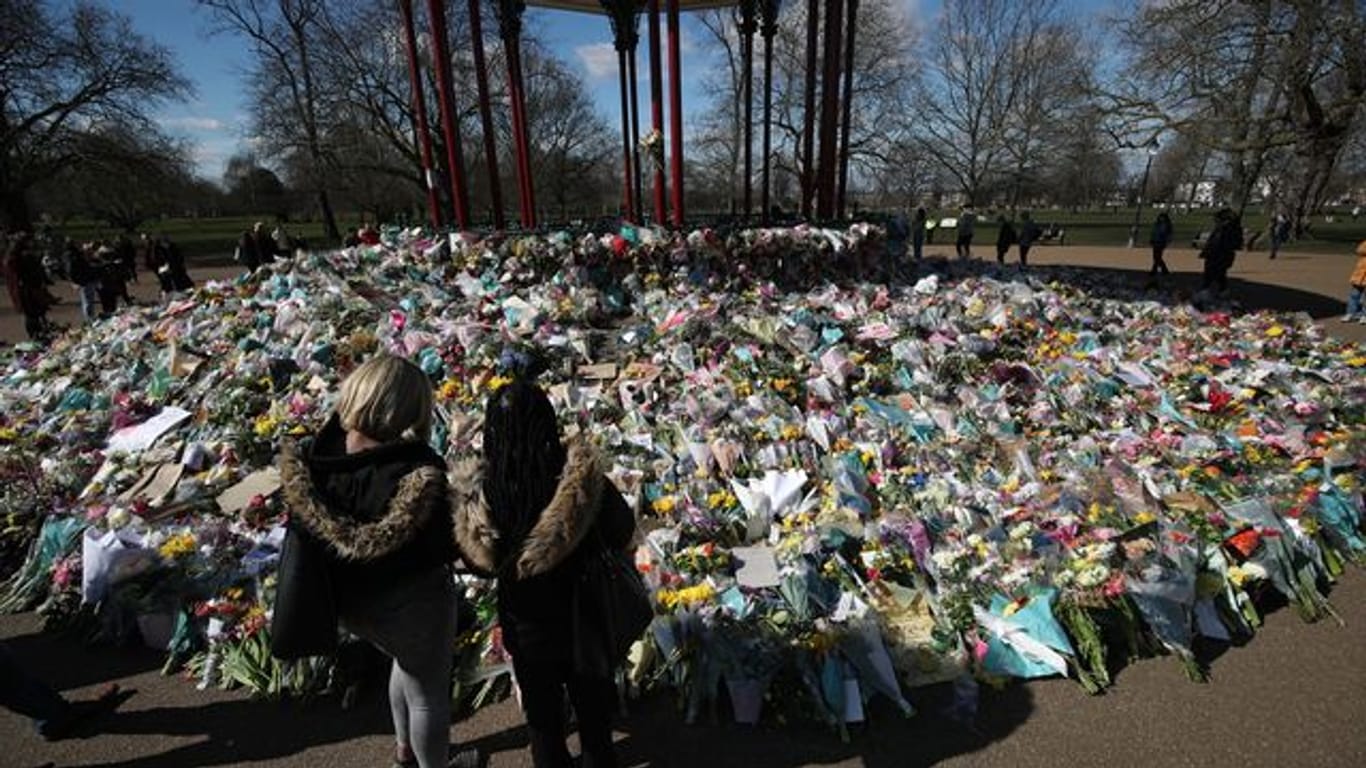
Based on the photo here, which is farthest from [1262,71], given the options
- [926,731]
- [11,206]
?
[11,206]

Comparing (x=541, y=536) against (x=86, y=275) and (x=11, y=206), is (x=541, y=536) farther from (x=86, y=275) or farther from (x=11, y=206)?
(x=11, y=206)

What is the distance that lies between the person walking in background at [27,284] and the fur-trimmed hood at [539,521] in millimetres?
11120

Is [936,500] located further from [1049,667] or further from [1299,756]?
[1299,756]

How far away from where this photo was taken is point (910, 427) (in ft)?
16.8

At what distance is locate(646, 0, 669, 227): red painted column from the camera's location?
25.4 ft

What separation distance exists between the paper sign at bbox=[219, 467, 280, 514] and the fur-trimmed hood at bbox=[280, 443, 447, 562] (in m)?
2.67

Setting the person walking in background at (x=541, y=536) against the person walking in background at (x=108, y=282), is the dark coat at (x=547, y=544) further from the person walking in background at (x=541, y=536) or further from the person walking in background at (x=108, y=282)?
the person walking in background at (x=108, y=282)

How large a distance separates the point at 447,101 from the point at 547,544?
308 inches

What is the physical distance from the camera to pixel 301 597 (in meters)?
1.96

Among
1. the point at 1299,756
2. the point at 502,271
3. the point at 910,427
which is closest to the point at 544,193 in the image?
the point at 502,271

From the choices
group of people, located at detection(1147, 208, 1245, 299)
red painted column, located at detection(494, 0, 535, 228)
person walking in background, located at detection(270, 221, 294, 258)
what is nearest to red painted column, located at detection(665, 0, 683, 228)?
red painted column, located at detection(494, 0, 535, 228)

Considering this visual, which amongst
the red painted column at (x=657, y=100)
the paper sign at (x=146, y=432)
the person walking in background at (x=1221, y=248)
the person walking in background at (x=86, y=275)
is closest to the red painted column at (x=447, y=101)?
the red painted column at (x=657, y=100)

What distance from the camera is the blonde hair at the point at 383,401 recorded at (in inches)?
76.8

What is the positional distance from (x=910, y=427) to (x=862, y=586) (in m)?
2.00
